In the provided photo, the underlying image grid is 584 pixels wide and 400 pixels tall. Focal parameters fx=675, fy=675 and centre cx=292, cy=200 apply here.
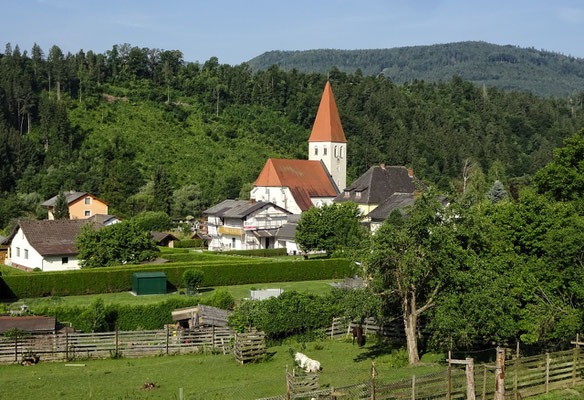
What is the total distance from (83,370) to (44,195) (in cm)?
6860

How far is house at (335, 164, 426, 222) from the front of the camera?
78938 millimetres

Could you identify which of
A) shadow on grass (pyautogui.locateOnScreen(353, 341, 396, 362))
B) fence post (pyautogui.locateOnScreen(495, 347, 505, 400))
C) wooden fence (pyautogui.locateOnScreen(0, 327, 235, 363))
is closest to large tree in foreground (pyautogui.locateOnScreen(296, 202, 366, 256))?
shadow on grass (pyautogui.locateOnScreen(353, 341, 396, 362))

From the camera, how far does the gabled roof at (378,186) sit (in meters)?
79.4

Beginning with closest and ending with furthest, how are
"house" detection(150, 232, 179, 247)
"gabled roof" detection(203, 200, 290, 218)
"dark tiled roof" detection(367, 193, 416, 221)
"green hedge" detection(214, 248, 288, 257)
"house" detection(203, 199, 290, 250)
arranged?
"green hedge" detection(214, 248, 288, 257) → "house" detection(150, 232, 179, 247) → "dark tiled roof" detection(367, 193, 416, 221) → "house" detection(203, 199, 290, 250) → "gabled roof" detection(203, 200, 290, 218)

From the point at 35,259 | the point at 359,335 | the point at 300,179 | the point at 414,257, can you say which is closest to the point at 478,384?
the point at 414,257

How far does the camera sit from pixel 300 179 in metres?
86.5

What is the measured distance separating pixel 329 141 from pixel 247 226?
22.3 metres

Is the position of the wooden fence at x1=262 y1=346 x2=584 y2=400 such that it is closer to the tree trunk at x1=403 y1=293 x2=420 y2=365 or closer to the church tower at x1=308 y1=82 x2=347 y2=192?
the tree trunk at x1=403 y1=293 x2=420 y2=365

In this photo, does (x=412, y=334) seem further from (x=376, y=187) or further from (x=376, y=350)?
(x=376, y=187)

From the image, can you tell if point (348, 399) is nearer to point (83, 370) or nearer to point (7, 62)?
point (83, 370)

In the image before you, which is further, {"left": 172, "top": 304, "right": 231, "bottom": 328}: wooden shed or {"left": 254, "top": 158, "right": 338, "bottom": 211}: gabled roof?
{"left": 254, "top": 158, "right": 338, "bottom": 211}: gabled roof

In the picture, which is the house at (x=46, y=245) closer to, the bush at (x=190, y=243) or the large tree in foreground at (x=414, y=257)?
the bush at (x=190, y=243)

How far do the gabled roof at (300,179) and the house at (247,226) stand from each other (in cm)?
558

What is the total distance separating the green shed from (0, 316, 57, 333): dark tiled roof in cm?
1458
